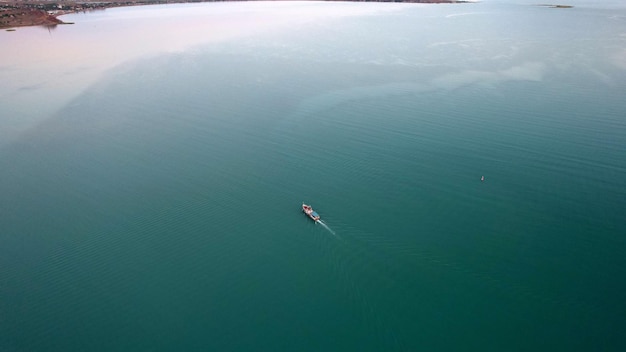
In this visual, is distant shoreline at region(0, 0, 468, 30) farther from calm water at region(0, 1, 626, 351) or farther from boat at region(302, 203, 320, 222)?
boat at region(302, 203, 320, 222)

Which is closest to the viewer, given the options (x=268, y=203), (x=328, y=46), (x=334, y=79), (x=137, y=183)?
(x=268, y=203)

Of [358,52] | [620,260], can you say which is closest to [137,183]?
[620,260]

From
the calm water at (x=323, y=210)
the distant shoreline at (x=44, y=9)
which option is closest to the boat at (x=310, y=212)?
the calm water at (x=323, y=210)

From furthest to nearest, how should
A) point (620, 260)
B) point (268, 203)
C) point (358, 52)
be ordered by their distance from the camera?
point (358, 52), point (268, 203), point (620, 260)

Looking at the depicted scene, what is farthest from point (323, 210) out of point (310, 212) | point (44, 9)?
point (44, 9)

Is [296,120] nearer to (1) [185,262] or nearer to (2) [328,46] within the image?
(1) [185,262]

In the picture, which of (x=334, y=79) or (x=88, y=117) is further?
(x=334, y=79)

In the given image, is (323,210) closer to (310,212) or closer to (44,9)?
(310,212)
